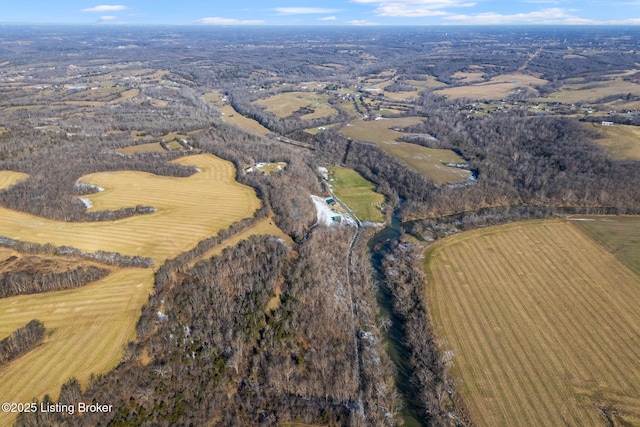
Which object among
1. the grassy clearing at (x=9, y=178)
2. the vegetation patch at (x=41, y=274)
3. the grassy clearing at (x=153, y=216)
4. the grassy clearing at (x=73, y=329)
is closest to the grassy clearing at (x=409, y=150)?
the grassy clearing at (x=153, y=216)

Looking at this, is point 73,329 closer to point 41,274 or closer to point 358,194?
point 41,274

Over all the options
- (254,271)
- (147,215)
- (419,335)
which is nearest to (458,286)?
(419,335)

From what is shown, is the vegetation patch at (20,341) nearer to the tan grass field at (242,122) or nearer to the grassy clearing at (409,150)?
the grassy clearing at (409,150)

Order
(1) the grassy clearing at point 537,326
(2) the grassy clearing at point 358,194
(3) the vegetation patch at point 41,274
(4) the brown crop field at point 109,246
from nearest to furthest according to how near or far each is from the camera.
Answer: (1) the grassy clearing at point 537,326
(4) the brown crop field at point 109,246
(3) the vegetation patch at point 41,274
(2) the grassy clearing at point 358,194

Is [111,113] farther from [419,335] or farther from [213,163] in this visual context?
[419,335]

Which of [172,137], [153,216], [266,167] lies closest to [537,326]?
[153,216]

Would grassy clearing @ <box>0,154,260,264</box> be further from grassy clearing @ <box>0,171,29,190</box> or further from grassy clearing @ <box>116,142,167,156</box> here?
grassy clearing @ <box>116,142,167,156</box>

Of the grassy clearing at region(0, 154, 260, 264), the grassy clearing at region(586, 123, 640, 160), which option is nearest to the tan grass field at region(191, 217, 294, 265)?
the grassy clearing at region(0, 154, 260, 264)
